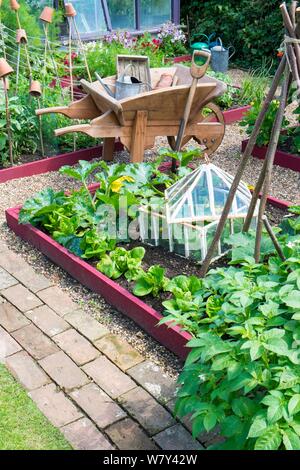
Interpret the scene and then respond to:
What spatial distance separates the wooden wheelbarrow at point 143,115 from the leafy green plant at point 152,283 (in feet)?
5.83

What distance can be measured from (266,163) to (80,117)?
9.51 feet

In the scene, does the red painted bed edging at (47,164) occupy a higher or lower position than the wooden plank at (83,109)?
lower

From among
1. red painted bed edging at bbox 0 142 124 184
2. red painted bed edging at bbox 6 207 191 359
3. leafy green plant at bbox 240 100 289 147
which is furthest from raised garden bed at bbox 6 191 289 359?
leafy green plant at bbox 240 100 289 147

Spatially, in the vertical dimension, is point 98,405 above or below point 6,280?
below

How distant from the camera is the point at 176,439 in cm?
285

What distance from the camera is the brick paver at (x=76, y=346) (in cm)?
343

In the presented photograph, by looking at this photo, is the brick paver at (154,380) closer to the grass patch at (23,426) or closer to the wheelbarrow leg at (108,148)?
the grass patch at (23,426)

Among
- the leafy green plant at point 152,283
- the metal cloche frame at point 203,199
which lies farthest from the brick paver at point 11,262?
the metal cloche frame at point 203,199

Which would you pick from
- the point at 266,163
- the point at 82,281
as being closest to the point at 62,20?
the point at 82,281

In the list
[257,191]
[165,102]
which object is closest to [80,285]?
[257,191]

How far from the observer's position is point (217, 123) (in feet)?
19.0

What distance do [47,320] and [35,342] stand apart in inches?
9.0

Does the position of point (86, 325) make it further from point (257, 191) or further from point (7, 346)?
point (257, 191)

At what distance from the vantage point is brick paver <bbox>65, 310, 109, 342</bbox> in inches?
143
